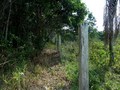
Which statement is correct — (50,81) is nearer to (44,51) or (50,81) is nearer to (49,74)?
(49,74)

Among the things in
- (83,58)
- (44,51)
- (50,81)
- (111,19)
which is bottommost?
(50,81)

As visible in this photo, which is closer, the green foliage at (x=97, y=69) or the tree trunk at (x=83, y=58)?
the tree trunk at (x=83, y=58)

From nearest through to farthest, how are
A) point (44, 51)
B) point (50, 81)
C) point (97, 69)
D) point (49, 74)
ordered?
1. point (50, 81)
2. point (49, 74)
3. point (97, 69)
4. point (44, 51)

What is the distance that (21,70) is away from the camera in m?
6.08

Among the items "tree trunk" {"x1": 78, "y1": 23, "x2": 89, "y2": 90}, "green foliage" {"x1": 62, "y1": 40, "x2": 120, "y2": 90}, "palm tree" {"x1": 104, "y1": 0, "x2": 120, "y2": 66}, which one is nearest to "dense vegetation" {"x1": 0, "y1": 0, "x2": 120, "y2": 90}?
"green foliage" {"x1": 62, "y1": 40, "x2": 120, "y2": 90}

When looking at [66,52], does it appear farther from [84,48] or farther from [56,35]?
[84,48]

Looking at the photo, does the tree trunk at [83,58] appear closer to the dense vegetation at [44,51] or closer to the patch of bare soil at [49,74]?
the dense vegetation at [44,51]

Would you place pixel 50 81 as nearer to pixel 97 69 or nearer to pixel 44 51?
pixel 97 69

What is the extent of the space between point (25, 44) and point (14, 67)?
1.34 m

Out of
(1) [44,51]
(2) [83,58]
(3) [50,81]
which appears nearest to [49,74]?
(3) [50,81]

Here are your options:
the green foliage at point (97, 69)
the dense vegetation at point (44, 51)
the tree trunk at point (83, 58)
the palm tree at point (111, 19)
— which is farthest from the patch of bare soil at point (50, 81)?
the tree trunk at point (83, 58)

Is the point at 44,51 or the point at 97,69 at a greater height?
the point at 44,51

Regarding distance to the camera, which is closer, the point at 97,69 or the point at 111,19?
the point at 97,69

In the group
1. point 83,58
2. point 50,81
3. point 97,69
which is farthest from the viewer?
point 97,69
